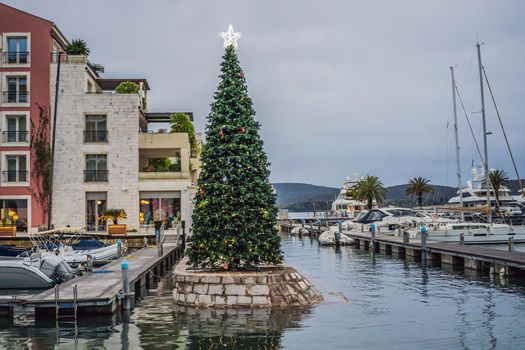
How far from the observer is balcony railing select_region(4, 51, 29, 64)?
168ft

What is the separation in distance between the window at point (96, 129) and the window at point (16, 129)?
187 inches

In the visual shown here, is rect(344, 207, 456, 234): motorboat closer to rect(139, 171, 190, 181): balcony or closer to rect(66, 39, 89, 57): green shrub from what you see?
rect(139, 171, 190, 181): balcony

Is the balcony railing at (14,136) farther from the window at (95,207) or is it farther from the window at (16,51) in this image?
the window at (95,207)

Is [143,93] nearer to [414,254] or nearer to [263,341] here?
[414,254]

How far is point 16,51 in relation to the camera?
51.3 meters

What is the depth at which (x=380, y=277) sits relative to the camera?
3138 centimetres

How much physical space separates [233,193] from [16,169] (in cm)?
3576

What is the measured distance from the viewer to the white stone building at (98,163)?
169 ft

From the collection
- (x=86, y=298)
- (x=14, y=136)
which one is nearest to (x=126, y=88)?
(x=14, y=136)

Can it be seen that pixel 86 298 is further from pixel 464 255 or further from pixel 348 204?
pixel 348 204

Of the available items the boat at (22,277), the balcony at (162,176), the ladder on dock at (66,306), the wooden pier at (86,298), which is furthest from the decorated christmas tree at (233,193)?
the balcony at (162,176)

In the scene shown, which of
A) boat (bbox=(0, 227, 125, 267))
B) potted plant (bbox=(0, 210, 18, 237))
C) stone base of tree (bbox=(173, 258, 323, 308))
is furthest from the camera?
potted plant (bbox=(0, 210, 18, 237))

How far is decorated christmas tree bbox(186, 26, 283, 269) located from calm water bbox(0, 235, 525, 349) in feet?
7.15

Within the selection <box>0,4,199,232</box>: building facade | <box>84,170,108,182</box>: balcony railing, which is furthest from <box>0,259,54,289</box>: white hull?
<box>84,170,108,182</box>: balcony railing
